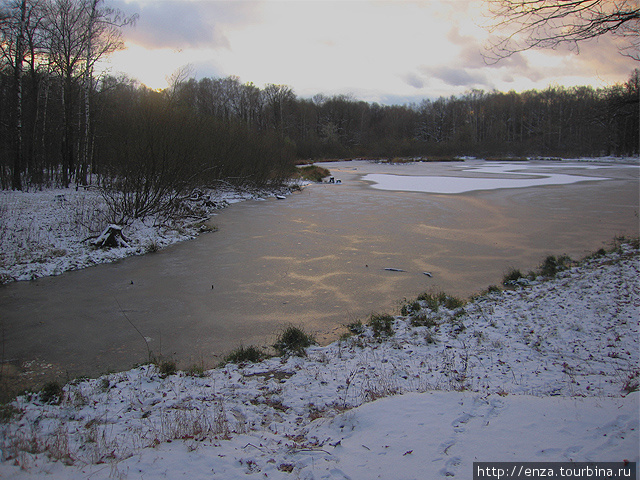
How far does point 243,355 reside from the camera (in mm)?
5590

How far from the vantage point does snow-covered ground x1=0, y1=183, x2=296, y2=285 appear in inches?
406

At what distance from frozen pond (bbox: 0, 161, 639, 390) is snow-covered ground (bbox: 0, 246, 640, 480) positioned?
1153 mm

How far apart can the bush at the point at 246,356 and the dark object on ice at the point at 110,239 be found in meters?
8.11

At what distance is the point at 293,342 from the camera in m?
6.01

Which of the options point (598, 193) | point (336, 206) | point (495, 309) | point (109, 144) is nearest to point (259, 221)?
point (336, 206)

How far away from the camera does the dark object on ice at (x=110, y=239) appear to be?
12.0 meters

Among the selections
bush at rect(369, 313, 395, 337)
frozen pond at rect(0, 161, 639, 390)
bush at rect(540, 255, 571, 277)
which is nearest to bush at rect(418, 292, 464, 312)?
frozen pond at rect(0, 161, 639, 390)

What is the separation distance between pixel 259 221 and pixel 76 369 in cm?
1225

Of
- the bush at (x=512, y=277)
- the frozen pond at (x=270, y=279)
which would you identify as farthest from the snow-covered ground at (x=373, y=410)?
the bush at (x=512, y=277)

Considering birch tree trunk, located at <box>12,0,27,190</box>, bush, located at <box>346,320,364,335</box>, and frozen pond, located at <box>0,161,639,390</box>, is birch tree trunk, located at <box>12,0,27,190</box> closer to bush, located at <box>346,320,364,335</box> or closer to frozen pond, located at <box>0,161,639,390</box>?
frozen pond, located at <box>0,161,639,390</box>

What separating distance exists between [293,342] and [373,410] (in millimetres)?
2430

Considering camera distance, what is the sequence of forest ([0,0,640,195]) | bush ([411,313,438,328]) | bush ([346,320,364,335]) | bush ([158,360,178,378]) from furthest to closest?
forest ([0,0,640,195]) → bush ([411,313,438,328]) → bush ([346,320,364,335]) → bush ([158,360,178,378])

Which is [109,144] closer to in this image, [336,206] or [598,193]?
[336,206]

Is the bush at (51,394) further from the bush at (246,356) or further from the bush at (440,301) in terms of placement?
the bush at (440,301)
